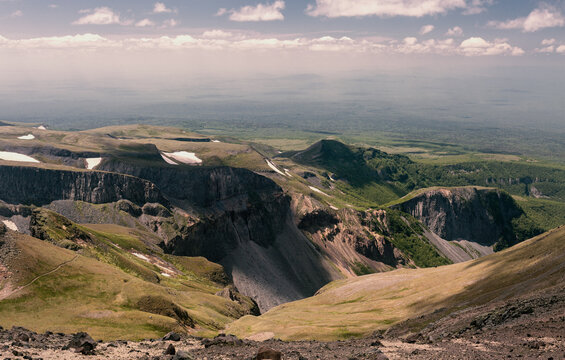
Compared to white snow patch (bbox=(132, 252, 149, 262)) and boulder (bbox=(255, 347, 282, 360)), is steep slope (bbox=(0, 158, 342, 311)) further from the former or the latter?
boulder (bbox=(255, 347, 282, 360))

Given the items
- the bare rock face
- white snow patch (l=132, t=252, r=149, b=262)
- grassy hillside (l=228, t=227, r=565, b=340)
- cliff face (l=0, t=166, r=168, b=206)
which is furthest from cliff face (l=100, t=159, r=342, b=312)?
grassy hillside (l=228, t=227, r=565, b=340)

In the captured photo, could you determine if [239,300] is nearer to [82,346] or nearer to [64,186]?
[82,346]

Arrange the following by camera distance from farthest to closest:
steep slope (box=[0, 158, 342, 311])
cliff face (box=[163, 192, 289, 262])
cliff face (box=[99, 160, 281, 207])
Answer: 1. cliff face (box=[99, 160, 281, 207])
2. steep slope (box=[0, 158, 342, 311])
3. cliff face (box=[163, 192, 289, 262])

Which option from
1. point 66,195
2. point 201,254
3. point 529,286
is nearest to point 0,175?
point 66,195

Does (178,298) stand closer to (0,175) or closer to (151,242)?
(151,242)

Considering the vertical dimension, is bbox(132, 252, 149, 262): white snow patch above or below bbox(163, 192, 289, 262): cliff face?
above

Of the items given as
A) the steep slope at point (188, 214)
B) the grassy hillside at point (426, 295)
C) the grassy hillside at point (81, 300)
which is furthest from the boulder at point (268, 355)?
the steep slope at point (188, 214)
